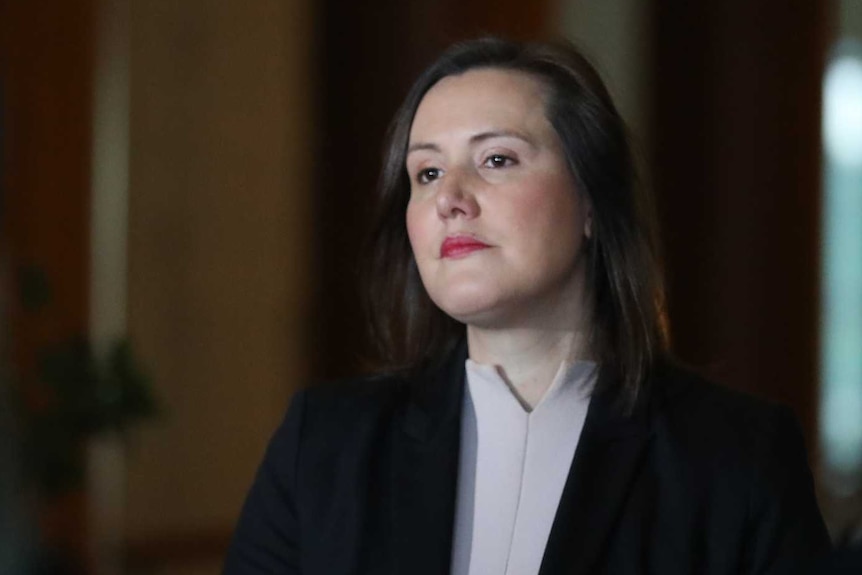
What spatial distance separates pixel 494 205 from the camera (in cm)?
189

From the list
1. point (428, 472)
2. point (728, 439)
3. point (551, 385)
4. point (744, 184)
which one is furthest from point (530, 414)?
point (744, 184)

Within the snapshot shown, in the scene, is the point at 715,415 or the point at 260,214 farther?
the point at 260,214

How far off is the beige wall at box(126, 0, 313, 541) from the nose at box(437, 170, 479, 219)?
3060 mm

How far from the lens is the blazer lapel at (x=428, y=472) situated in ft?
6.22

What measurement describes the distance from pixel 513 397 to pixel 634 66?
405 cm

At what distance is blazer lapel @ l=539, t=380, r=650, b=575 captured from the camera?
72.7 inches

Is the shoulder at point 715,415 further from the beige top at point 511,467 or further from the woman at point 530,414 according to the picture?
the beige top at point 511,467

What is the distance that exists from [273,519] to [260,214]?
10.8ft

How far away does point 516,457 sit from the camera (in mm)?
1947

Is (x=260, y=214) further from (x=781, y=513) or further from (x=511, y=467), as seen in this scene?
(x=781, y=513)

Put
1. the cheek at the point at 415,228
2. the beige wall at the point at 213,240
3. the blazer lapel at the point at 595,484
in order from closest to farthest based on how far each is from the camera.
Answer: the blazer lapel at the point at 595,484 < the cheek at the point at 415,228 < the beige wall at the point at 213,240

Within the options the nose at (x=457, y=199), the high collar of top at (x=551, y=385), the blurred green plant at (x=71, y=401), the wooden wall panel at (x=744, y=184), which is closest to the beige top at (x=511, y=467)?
the high collar of top at (x=551, y=385)

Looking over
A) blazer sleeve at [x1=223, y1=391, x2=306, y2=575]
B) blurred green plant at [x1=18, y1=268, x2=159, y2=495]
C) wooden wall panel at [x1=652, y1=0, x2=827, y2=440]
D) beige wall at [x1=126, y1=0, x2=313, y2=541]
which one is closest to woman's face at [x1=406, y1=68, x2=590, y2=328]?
blazer sleeve at [x1=223, y1=391, x2=306, y2=575]

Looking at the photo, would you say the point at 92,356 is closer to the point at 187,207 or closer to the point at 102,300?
the point at 102,300
